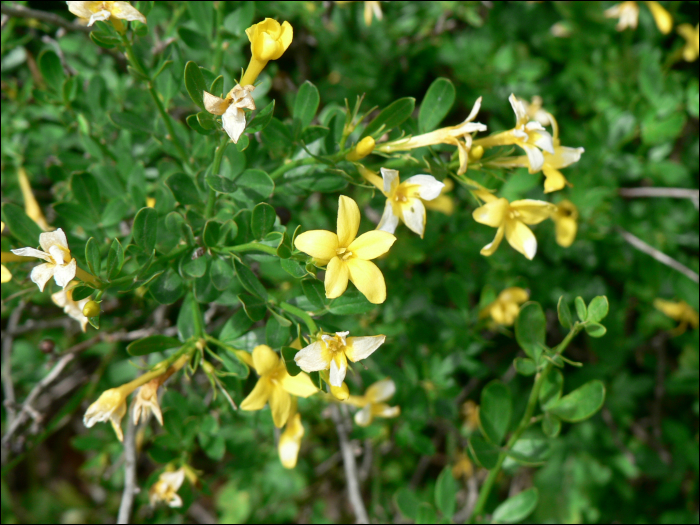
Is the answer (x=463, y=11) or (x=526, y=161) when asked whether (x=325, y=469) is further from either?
(x=463, y=11)

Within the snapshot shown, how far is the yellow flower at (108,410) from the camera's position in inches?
67.7

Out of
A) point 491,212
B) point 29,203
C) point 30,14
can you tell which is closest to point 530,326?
point 491,212

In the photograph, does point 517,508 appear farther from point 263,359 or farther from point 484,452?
point 263,359

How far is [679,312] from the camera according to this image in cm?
327

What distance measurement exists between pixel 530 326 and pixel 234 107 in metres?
1.37

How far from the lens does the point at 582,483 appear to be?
3.32 meters

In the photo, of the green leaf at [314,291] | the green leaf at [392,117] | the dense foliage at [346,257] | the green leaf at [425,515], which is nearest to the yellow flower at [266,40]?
the dense foliage at [346,257]

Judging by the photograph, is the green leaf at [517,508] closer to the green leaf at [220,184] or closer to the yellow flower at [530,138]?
the yellow flower at [530,138]

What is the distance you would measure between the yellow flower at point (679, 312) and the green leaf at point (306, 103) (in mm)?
2593

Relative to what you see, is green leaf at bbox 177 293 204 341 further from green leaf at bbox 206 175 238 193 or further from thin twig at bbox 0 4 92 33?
thin twig at bbox 0 4 92 33

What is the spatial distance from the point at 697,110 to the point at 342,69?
6.42 ft

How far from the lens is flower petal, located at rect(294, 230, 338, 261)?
143 centimetres

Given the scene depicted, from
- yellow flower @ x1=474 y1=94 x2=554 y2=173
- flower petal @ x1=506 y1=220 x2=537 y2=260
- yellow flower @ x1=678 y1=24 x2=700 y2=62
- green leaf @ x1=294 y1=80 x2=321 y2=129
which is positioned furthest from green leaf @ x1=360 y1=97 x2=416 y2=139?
yellow flower @ x1=678 y1=24 x2=700 y2=62

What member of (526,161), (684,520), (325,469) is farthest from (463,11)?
(684,520)
